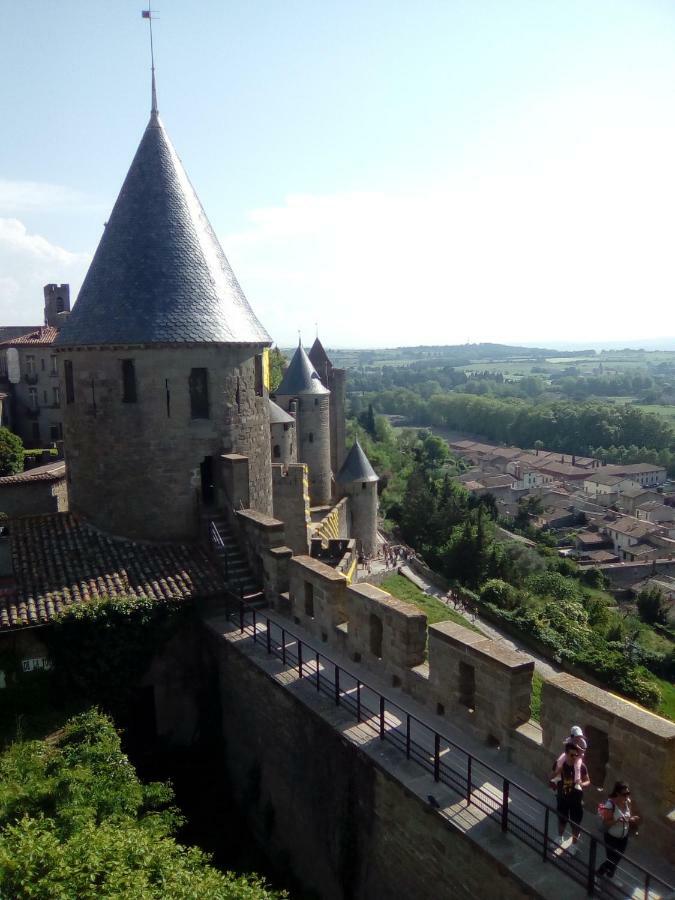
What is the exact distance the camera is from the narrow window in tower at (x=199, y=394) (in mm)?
15086

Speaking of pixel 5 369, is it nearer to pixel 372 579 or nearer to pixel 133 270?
pixel 372 579

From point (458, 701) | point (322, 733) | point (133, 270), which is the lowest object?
point (322, 733)

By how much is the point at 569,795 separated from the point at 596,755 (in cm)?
84

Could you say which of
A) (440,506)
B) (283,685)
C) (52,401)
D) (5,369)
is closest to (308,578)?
(283,685)

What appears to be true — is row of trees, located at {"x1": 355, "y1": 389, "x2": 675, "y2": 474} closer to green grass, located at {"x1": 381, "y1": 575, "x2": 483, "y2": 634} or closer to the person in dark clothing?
green grass, located at {"x1": 381, "y1": 575, "x2": 483, "y2": 634}

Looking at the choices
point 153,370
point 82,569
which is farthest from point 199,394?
point 82,569

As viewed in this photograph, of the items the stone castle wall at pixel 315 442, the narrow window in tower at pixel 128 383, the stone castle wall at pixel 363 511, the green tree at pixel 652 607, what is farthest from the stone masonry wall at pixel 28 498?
the green tree at pixel 652 607

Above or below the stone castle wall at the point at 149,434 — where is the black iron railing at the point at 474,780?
below

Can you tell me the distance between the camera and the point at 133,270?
1499 centimetres

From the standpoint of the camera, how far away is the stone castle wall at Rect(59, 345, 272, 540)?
14758 millimetres

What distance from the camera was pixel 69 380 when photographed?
1581 cm

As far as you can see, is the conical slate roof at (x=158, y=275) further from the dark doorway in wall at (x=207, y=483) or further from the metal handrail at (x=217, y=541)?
the metal handrail at (x=217, y=541)

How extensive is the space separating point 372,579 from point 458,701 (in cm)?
2735

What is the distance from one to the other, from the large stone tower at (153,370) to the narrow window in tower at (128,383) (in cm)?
2
